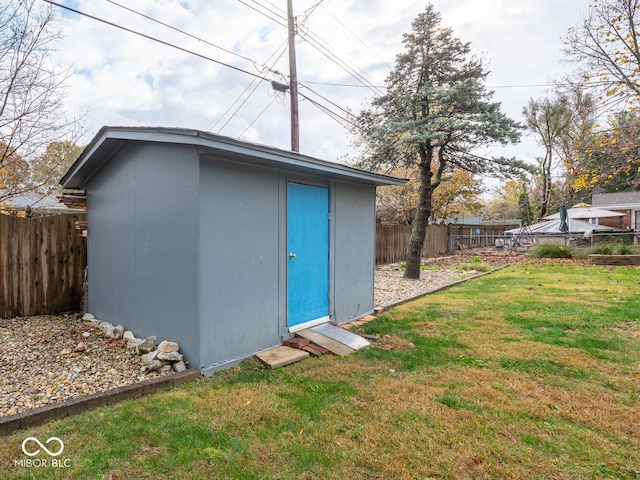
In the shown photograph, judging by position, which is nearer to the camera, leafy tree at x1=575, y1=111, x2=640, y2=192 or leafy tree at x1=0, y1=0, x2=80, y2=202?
leafy tree at x1=0, y1=0, x2=80, y2=202

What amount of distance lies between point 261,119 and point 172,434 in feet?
37.0

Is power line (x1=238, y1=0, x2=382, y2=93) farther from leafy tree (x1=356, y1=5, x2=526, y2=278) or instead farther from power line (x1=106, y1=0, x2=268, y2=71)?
leafy tree (x1=356, y1=5, x2=526, y2=278)

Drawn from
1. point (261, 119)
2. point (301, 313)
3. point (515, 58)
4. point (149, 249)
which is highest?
point (515, 58)

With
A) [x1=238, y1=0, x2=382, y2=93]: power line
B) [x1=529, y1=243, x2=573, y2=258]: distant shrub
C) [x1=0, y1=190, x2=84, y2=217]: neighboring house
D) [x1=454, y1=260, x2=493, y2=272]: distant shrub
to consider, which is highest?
[x1=238, y1=0, x2=382, y2=93]: power line

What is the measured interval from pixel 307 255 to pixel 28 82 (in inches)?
229

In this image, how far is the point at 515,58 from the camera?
34.3 ft

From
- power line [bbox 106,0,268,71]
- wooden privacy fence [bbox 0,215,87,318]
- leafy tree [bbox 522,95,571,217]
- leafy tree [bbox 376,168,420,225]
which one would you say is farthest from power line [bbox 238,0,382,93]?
leafy tree [bbox 522,95,571,217]

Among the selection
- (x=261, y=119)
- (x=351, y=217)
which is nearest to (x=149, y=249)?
(x=351, y=217)

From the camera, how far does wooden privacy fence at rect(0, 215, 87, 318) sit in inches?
201

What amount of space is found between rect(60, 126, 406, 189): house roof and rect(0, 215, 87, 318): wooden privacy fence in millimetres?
816

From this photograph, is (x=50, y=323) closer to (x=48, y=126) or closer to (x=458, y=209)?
(x=48, y=126)

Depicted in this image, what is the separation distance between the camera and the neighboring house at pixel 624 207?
20438 mm

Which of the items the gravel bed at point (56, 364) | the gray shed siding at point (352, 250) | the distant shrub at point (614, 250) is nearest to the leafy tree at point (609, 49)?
the gray shed siding at point (352, 250)

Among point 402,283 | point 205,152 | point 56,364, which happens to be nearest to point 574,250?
point 402,283
